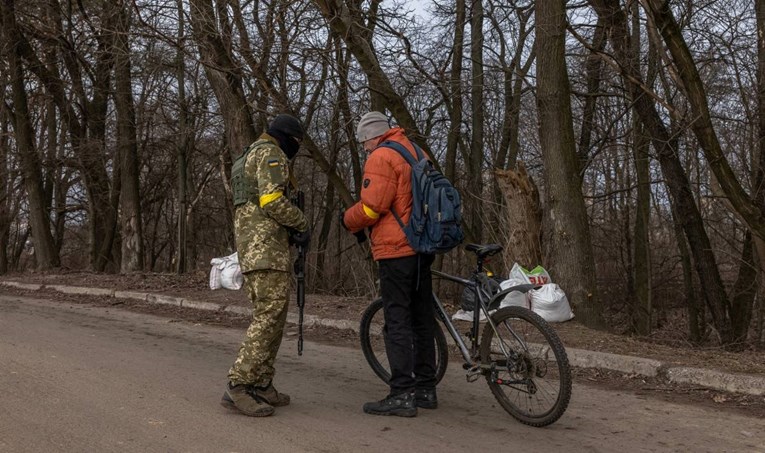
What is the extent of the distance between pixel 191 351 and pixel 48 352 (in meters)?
1.30

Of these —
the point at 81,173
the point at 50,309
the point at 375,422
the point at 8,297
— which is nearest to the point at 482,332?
the point at 375,422

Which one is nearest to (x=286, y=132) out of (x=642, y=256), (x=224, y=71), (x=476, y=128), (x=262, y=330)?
(x=262, y=330)

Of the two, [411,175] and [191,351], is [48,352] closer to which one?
[191,351]

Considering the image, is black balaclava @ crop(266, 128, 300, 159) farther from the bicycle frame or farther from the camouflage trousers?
the bicycle frame

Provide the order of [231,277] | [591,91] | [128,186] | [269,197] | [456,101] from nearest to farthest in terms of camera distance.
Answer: [269,197], [231,277], [591,91], [128,186], [456,101]

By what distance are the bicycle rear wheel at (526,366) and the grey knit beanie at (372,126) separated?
1.52 metres

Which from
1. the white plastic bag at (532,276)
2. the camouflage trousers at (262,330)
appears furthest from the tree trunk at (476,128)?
the camouflage trousers at (262,330)

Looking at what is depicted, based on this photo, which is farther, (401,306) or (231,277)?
(231,277)

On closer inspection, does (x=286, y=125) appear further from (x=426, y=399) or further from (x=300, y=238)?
(x=426, y=399)

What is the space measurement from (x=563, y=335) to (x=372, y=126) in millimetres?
3666

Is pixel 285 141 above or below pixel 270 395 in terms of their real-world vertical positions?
above

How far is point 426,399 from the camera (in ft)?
16.9

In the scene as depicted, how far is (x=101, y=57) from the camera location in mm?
16422

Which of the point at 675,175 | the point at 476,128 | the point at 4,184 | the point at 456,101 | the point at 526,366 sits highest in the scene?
the point at 456,101
